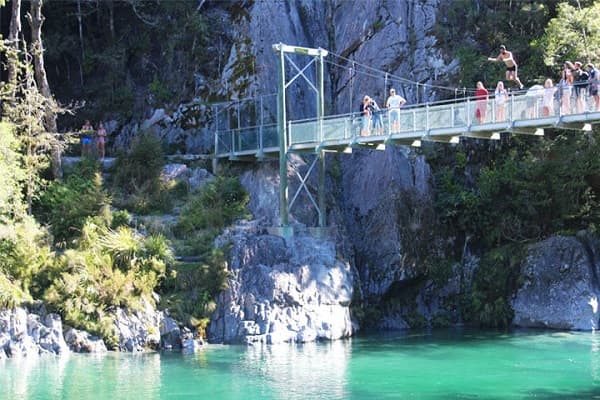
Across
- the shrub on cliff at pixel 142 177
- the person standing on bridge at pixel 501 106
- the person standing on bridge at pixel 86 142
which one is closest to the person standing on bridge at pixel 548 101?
the person standing on bridge at pixel 501 106

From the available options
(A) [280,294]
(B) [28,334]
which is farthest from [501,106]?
(B) [28,334]

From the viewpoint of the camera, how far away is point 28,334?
72.9 feet

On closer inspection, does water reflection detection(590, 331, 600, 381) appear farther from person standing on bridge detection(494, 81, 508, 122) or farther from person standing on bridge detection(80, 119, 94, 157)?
person standing on bridge detection(80, 119, 94, 157)

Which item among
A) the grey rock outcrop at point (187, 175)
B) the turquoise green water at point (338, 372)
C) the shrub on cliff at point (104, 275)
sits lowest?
the turquoise green water at point (338, 372)

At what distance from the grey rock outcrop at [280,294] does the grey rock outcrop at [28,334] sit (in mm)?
3803

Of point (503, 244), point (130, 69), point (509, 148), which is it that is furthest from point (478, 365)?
point (130, 69)

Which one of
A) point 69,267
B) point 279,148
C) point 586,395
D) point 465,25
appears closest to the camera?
point 586,395

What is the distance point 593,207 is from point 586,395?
38.0 feet

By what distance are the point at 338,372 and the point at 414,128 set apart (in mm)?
7146

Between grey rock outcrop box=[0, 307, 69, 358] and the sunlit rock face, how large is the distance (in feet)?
40.1

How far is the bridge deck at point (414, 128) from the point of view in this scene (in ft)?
72.8

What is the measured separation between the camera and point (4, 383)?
18.7 meters

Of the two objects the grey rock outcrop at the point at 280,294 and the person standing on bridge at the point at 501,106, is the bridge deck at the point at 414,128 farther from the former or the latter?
the grey rock outcrop at the point at 280,294

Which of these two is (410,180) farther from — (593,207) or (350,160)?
(593,207)
